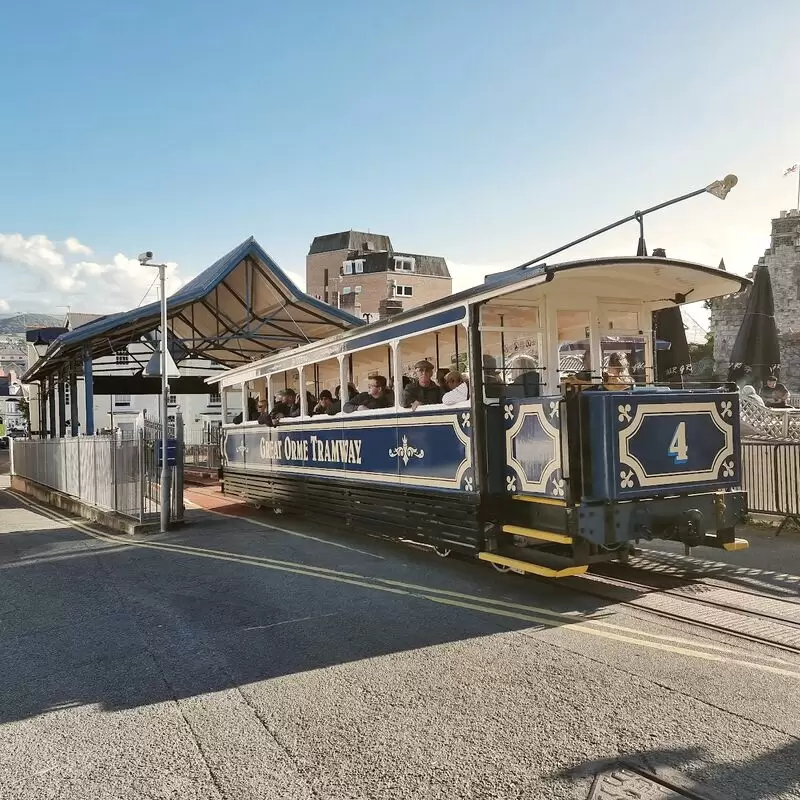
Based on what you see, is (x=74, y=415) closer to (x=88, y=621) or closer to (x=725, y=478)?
(x=88, y=621)

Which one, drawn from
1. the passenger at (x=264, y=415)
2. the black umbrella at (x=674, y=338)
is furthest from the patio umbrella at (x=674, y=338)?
the passenger at (x=264, y=415)

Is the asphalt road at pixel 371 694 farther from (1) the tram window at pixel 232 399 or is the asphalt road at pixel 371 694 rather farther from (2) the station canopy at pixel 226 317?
(2) the station canopy at pixel 226 317

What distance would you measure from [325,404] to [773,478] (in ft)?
21.0

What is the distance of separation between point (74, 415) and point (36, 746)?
797 inches

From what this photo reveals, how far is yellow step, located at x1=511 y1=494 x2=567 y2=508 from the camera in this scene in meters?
6.62

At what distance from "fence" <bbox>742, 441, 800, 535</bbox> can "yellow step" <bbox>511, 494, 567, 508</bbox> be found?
4.45m

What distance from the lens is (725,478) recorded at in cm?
719

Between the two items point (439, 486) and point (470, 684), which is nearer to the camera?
point (470, 684)

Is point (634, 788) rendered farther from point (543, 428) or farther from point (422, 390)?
point (422, 390)

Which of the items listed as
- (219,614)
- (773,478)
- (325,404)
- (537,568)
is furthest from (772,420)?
(219,614)

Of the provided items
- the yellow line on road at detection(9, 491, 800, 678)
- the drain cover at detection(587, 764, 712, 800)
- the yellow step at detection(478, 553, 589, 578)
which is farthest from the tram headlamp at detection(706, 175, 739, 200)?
the drain cover at detection(587, 764, 712, 800)

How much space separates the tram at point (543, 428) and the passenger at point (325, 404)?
14.8 inches

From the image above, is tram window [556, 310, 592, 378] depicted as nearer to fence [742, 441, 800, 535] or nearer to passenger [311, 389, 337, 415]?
fence [742, 441, 800, 535]

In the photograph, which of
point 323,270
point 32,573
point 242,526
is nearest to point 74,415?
point 242,526
